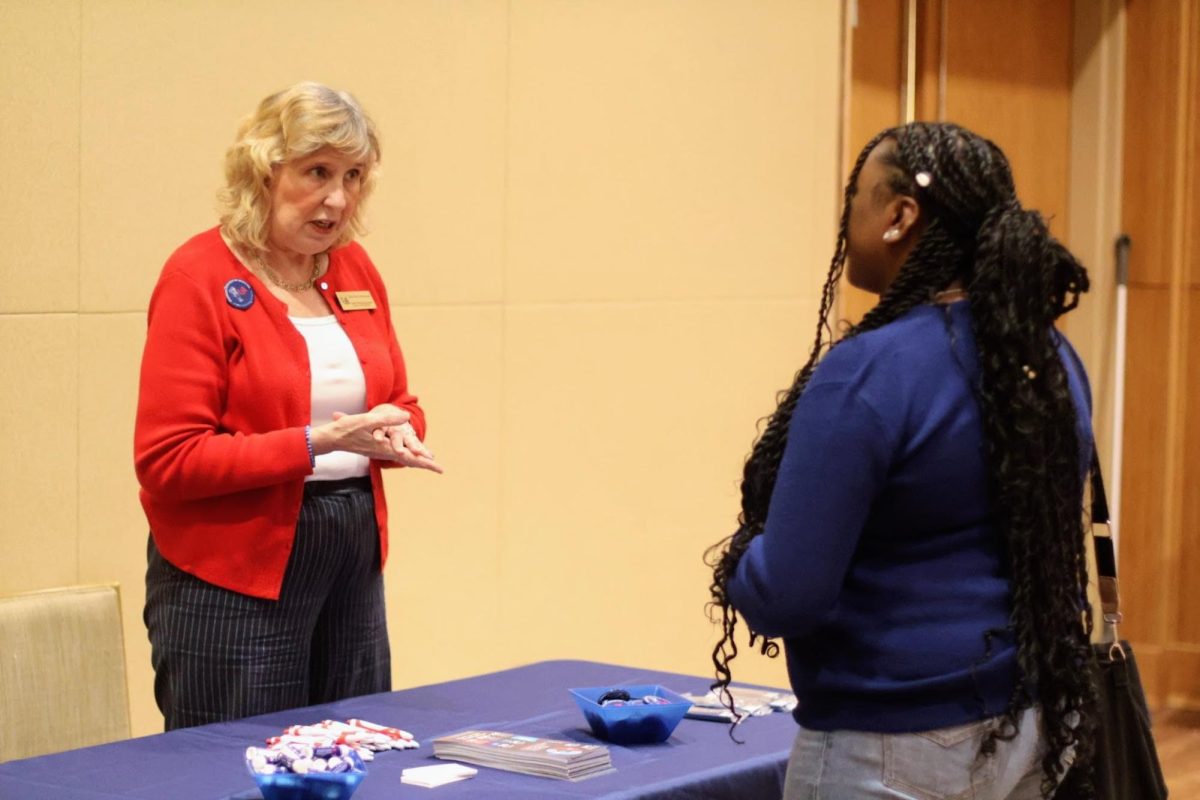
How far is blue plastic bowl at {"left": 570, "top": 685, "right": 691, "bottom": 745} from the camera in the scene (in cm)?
240

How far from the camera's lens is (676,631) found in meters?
5.09

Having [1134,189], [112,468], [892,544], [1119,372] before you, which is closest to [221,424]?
[112,468]

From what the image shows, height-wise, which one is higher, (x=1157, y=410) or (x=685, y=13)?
(x=685, y=13)

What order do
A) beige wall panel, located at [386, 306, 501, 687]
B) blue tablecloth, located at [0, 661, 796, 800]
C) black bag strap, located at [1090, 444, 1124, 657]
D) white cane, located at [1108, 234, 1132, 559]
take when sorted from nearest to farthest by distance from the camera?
black bag strap, located at [1090, 444, 1124, 657] → blue tablecloth, located at [0, 661, 796, 800] → beige wall panel, located at [386, 306, 501, 687] → white cane, located at [1108, 234, 1132, 559]

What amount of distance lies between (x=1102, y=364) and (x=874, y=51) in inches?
63.6

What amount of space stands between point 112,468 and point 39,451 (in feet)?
0.60

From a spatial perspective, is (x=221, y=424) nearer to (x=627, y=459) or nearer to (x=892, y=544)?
(x=892, y=544)

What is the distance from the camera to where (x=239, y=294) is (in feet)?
8.75

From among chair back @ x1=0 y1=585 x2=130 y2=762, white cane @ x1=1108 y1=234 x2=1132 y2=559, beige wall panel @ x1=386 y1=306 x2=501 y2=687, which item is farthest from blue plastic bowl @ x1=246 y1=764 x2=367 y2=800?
white cane @ x1=1108 y1=234 x2=1132 y2=559

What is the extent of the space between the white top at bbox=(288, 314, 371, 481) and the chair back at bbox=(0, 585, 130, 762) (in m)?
0.73

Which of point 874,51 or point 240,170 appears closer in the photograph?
point 240,170

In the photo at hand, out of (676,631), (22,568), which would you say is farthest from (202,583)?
(676,631)

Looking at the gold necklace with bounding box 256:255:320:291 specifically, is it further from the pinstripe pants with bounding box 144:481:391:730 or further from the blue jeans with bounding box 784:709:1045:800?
the blue jeans with bounding box 784:709:1045:800

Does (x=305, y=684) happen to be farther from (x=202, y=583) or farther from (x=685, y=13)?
(x=685, y=13)
